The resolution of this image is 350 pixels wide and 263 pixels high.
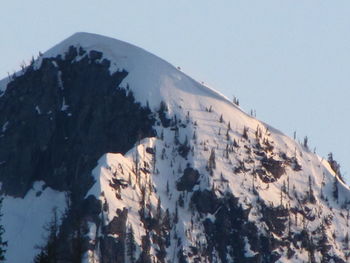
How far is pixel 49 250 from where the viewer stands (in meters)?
130

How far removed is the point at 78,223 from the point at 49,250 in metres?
2.72

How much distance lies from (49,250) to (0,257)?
427 cm

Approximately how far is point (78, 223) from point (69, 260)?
2515 millimetres

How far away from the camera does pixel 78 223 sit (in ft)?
430

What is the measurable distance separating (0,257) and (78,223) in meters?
5.72

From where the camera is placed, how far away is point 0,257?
13238 centimetres

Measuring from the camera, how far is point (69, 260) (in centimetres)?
13012

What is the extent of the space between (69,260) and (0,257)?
507cm

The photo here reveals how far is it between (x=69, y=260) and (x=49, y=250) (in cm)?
145
